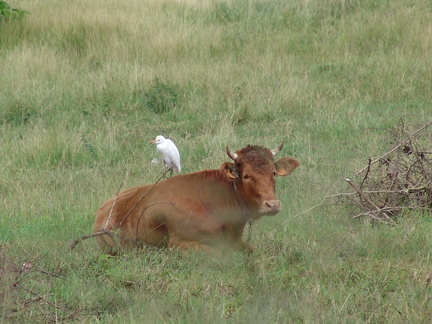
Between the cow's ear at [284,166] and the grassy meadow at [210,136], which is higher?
the cow's ear at [284,166]

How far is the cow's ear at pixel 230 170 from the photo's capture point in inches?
256

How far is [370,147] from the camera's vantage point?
9797 mm

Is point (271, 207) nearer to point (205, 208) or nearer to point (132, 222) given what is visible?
point (205, 208)

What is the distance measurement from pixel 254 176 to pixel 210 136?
407 cm

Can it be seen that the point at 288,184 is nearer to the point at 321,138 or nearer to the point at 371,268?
the point at 321,138

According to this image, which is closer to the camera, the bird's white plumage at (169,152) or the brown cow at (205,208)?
the brown cow at (205,208)

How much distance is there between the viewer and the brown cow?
6.46 metres

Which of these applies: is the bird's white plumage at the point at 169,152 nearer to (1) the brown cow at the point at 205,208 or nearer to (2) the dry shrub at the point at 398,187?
(1) the brown cow at the point at 205,208

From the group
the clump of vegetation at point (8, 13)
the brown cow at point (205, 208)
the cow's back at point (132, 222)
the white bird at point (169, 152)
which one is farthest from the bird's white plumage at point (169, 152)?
the clump of vegetation at point (8, 13)

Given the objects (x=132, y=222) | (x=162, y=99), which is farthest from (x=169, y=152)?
(x=162, y=99)

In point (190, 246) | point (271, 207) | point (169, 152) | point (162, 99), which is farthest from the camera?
point (162, 99)

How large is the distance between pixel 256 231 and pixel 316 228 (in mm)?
483

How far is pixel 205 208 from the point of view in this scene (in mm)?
6660

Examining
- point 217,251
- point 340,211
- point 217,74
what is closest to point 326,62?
point 217,74
